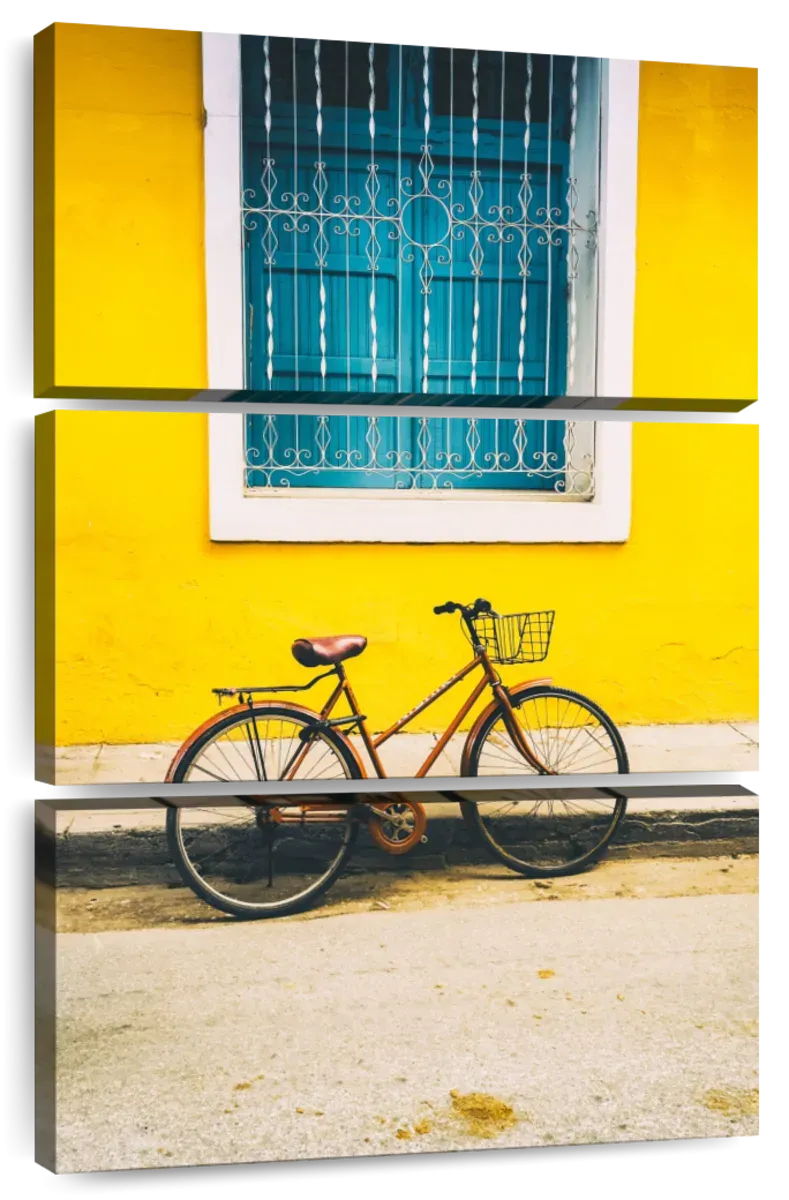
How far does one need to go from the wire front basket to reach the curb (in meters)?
0.41

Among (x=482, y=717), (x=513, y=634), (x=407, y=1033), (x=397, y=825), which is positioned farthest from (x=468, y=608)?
(x=407, y=1033)

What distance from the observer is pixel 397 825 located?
7.93ft

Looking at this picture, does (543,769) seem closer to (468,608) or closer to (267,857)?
(468,608)

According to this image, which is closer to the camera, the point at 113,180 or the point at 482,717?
the point at 113,180

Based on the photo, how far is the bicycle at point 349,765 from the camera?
2363 millimetres

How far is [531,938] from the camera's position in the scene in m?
2.45

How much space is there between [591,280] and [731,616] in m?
0.85

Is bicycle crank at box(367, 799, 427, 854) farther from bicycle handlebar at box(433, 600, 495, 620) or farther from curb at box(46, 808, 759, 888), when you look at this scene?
bicycle handlebar at box(433, 600, 495, 620)

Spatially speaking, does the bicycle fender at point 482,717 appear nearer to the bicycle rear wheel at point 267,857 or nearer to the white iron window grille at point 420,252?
the bicycle rear wheel at point 267,857

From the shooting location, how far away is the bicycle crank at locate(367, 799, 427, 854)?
2410 millimetres

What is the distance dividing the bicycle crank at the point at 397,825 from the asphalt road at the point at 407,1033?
17 cm

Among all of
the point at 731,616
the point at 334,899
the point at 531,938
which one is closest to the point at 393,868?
the point at 334,899

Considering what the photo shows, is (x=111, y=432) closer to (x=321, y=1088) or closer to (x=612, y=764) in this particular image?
(x=612, y=764)

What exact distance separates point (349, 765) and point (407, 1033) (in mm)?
630
